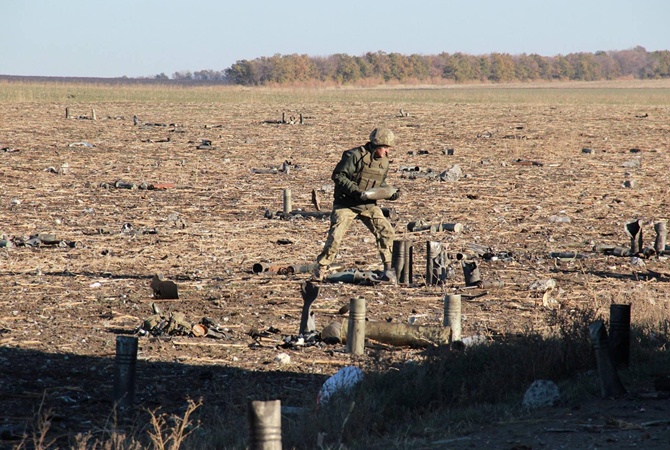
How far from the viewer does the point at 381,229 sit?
1070cm

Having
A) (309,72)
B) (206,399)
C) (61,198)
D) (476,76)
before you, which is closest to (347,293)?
(206,399)

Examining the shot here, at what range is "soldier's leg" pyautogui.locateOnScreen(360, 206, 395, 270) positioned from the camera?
10609 mm

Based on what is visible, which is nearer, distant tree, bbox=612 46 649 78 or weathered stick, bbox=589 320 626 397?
weathered stick, bbox=589 320 626 397

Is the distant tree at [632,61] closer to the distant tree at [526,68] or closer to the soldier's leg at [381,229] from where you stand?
the distant tree at [526,68]

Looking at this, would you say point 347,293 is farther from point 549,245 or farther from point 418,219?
point 418,219

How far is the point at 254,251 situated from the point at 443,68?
125053mm

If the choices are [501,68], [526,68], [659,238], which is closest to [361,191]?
[659,238]

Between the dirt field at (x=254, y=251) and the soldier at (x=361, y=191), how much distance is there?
19.6 inches

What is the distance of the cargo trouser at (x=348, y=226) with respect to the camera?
34.6 ft

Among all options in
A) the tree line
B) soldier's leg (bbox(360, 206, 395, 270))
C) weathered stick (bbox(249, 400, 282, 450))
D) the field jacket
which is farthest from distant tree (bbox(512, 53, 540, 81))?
weathered stick (bbox(249, 400, 282, 450))

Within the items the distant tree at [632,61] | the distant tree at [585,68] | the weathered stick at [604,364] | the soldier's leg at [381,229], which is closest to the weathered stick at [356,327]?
the weathered stick at [604,364]

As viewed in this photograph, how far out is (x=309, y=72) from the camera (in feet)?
388

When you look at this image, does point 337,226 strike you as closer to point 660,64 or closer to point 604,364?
point 604,364

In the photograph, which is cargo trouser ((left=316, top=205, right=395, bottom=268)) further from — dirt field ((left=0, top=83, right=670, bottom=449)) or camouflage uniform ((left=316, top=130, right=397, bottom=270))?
A: dirt field ((left=0, top=83, right=670, bottom=449))
